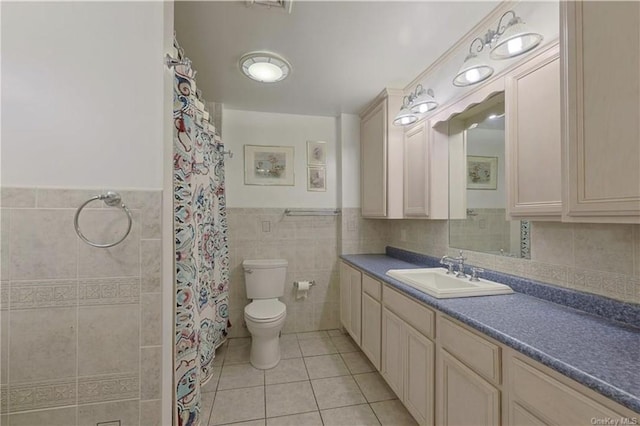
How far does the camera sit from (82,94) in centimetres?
94

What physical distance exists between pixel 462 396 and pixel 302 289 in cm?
173

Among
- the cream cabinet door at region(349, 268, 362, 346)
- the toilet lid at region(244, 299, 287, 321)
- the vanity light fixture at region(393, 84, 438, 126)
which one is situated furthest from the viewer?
the cream cabinet door at region(349, 268, 362, 346)

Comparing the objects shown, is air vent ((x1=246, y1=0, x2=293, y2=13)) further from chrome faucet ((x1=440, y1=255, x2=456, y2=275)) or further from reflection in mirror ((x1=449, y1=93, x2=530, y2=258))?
chrome faucet ((x1=440, y1=255, x2=456, y2=275))

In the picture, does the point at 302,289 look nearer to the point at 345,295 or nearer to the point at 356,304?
the point at 345,295

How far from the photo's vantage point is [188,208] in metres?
1.31

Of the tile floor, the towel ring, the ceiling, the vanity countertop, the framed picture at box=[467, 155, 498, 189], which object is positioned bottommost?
the tile floor

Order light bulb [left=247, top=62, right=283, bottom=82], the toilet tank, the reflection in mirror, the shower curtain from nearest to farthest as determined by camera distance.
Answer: the shower curtain → the reflection in mirror → light bulb [left=247, top=62, right=283, bottom=82] → the toilet tank

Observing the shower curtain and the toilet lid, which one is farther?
the toilet lid

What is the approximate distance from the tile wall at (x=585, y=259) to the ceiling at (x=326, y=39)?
3.97 ft

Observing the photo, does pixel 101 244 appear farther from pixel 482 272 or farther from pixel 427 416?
pixel 482 272

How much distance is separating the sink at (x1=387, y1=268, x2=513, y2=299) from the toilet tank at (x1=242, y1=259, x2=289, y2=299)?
3.73 feet

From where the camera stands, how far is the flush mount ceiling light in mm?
1797

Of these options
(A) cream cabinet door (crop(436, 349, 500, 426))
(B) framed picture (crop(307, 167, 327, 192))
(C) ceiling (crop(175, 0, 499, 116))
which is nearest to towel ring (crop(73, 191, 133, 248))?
(C) ceiling (crop(175, 0, 499, 116))

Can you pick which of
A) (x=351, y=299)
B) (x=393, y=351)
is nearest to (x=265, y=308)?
(x=351, y=299)
